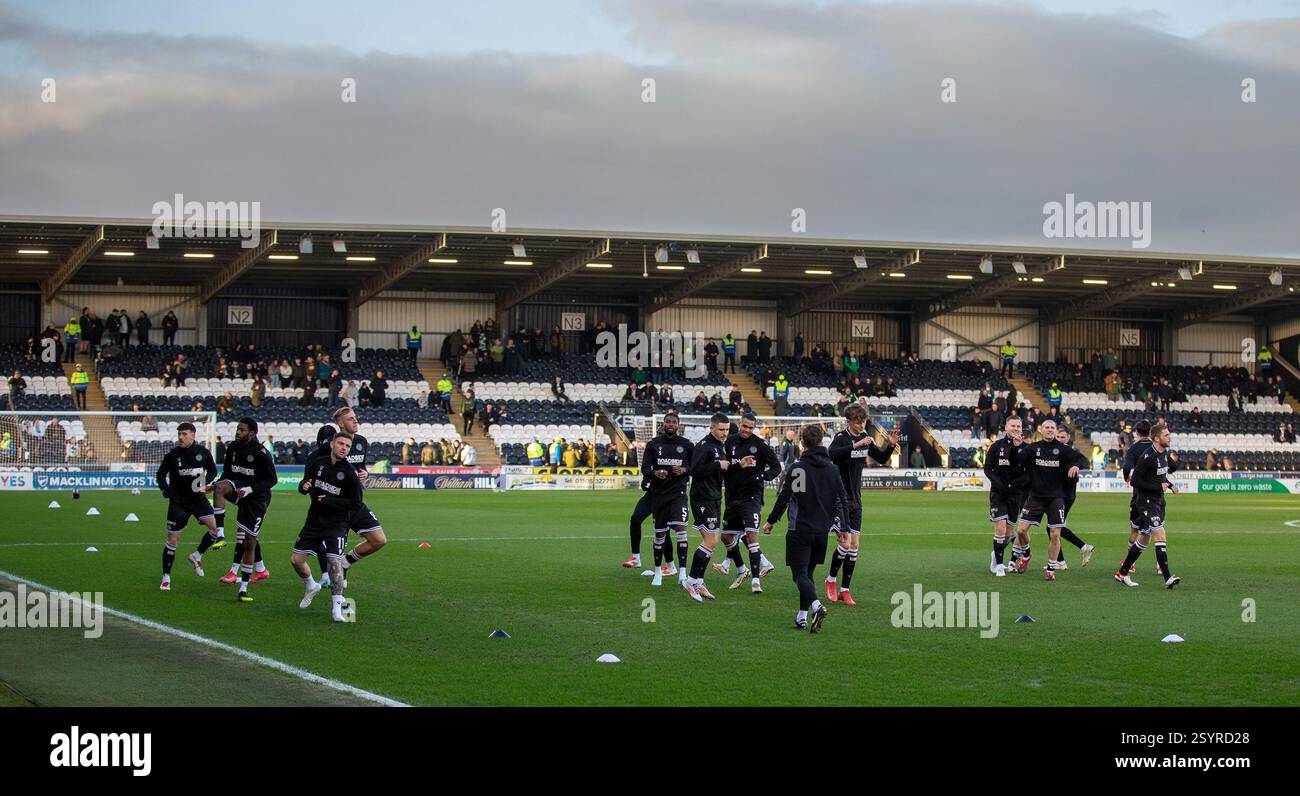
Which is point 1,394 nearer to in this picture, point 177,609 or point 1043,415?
point 177,609

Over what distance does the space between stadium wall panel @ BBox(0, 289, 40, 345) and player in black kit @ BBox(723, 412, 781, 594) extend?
46096mm

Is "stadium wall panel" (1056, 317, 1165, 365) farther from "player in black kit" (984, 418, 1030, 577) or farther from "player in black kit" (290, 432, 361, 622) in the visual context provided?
"player in black kit" (290, 432, 361, 622)

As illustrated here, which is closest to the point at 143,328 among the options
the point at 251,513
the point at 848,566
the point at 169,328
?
the point at 169,328

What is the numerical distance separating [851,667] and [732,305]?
5309cm

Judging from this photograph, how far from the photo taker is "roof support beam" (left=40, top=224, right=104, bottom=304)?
4628cm

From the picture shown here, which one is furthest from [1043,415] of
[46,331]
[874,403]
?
[46,331]

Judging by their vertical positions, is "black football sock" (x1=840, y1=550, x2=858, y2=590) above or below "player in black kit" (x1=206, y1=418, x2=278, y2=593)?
below

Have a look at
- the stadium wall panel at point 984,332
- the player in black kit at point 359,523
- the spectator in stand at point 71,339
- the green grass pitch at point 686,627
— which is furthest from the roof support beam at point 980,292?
the player in black kit at point 359,523

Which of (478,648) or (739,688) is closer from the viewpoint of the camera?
(739,688)

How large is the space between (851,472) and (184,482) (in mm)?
8019

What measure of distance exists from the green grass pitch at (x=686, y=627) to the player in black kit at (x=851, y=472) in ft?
1.63

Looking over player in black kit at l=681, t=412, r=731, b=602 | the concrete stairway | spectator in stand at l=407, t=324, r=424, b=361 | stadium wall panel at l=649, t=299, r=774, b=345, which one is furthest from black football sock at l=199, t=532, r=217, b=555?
stadium wall panel at l=649, t=299, r=774, b=345

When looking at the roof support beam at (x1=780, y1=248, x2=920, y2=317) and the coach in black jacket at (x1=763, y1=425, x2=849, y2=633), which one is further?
the roof support beam at (x1=780, y1=248, x2=920, y2=317)

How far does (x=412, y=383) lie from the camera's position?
54312 mm
